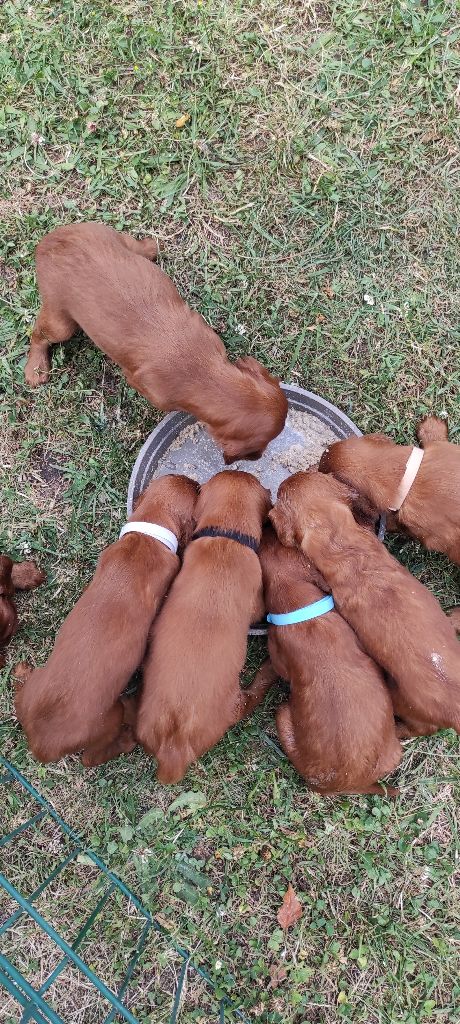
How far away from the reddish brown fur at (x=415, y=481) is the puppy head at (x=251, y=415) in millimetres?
382

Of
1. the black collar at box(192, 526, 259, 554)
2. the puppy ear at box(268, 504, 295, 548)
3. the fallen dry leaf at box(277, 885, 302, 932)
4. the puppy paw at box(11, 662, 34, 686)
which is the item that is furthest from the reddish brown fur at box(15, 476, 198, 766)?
the fallen dry leaf at box(277, 885, 302, 932)

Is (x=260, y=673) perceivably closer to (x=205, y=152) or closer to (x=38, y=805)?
(x=38, y=805)

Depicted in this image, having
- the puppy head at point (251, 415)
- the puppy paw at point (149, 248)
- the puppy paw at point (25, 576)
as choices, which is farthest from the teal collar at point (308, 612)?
the puppy paw at point (149, 248)

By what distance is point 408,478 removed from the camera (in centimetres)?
380

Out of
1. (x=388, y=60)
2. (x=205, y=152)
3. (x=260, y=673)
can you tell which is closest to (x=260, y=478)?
(x=260, y=673)

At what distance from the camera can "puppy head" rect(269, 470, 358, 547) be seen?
3643 mm

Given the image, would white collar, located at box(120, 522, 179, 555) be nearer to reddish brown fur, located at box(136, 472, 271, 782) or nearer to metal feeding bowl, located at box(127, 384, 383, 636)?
reddish brown fur, located at box(136, 472, 271, 782)

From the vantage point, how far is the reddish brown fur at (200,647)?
3.35 m

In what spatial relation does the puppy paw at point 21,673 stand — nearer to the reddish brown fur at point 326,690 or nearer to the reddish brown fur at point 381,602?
the reddish brown fur at point 326,690

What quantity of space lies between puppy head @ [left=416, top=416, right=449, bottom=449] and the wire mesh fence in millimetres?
2972

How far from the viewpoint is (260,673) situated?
164 inches

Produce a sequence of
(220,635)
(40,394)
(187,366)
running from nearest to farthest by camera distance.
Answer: (220,635)
(187,366)
(40,394)

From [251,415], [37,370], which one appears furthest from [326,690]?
[37,370]

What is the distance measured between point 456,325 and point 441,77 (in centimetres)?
154
